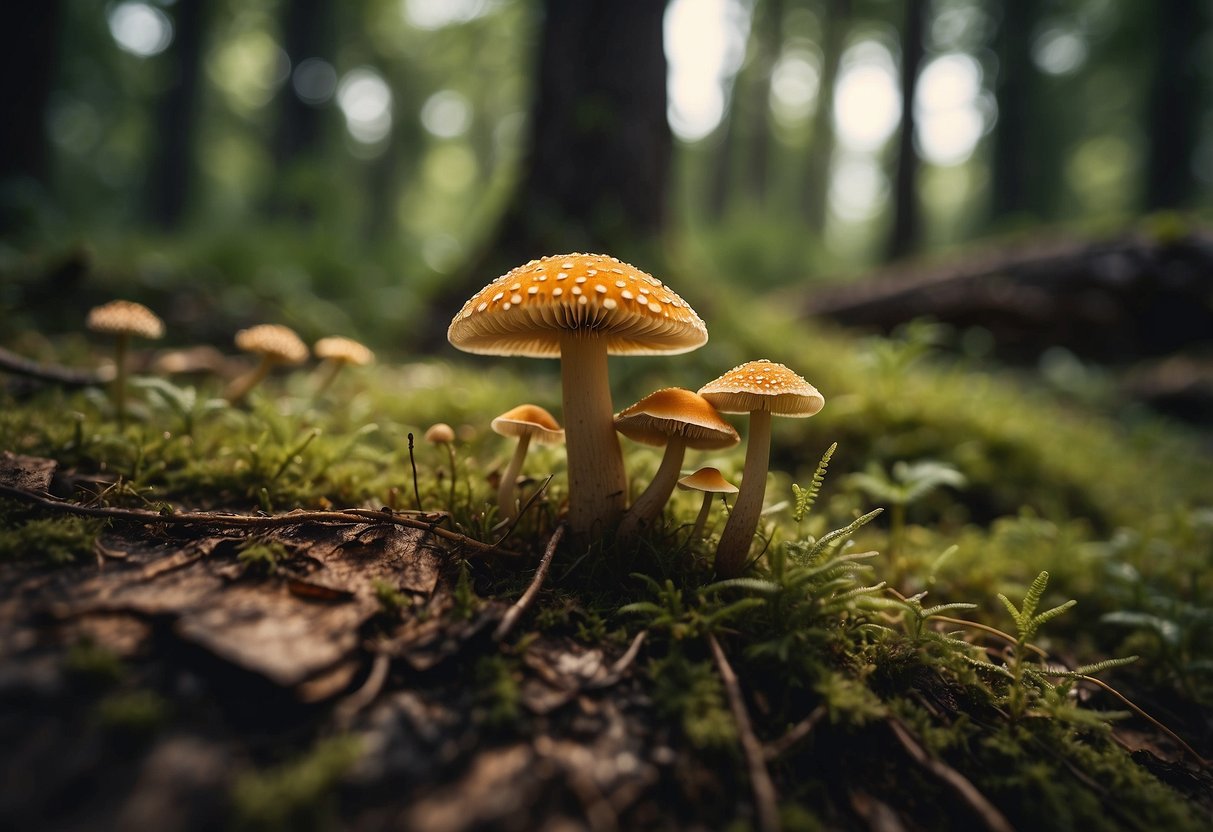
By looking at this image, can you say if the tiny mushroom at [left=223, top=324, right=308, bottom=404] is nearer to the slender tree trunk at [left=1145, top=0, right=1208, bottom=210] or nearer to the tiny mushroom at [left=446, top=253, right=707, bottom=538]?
the tiny mushroom at [left=446, top=253, right=707, bottom=538]

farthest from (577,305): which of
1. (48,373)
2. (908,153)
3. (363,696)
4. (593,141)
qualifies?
(908,153)

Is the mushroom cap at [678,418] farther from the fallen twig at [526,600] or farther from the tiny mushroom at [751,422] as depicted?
the fallen twig at [526,600]

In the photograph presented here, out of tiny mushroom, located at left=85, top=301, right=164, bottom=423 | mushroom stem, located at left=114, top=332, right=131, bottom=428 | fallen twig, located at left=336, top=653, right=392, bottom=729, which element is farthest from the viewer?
mushroom stem, located at left=114, top=332, right=131, bottom=428

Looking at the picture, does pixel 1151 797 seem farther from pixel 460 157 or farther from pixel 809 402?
pixel 460 157

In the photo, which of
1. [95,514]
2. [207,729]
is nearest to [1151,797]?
[207,729]

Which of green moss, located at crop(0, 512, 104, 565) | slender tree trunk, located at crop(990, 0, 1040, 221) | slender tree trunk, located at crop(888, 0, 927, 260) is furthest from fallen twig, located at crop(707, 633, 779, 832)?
slender tree trunk, located at crop(990, 0, 1040, 221)
